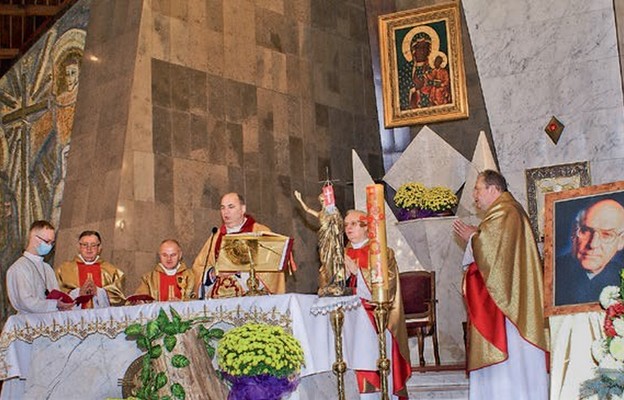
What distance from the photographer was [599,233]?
6.10m

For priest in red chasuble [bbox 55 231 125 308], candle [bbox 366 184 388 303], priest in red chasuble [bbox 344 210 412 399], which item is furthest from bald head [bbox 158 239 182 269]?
candle [bbox 366 184 388 303]

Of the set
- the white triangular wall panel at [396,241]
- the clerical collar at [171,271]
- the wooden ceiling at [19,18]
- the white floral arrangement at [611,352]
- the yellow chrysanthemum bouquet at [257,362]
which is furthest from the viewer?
the wooden ceiling at [19,18]

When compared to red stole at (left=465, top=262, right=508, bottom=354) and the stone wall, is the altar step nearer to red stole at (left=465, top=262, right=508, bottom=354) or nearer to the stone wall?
red stole at (left=465, top=262, right=508, bottom=354)

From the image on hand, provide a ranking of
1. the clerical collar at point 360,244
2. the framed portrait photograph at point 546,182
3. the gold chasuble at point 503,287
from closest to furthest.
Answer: the gold chasuble at point 503,287, the clerical collar at point 360,244, the framed portrait photograph at point 546,182

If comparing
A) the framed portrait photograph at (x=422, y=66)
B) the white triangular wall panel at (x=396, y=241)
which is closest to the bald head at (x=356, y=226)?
the white triangular wall panel at (x=396, y=241)

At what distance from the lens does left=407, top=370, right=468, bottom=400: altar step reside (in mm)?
8461

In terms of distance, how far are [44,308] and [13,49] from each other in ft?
26.9

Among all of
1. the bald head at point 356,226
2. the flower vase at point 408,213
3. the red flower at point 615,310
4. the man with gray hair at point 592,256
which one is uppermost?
the flower vase at point 408,213

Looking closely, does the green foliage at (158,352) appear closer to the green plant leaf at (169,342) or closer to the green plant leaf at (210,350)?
the green plant leaf at (169,342)

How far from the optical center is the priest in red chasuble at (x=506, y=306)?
732 cm

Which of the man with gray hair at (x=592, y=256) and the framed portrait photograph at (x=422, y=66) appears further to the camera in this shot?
the framed portrait photograph at (x=422, y=66)

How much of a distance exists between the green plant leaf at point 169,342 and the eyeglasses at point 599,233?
2567 millimetres

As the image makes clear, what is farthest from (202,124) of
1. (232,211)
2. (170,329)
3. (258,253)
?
(170,329)

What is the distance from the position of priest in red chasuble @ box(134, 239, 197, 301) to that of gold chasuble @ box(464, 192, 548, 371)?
2469mm
